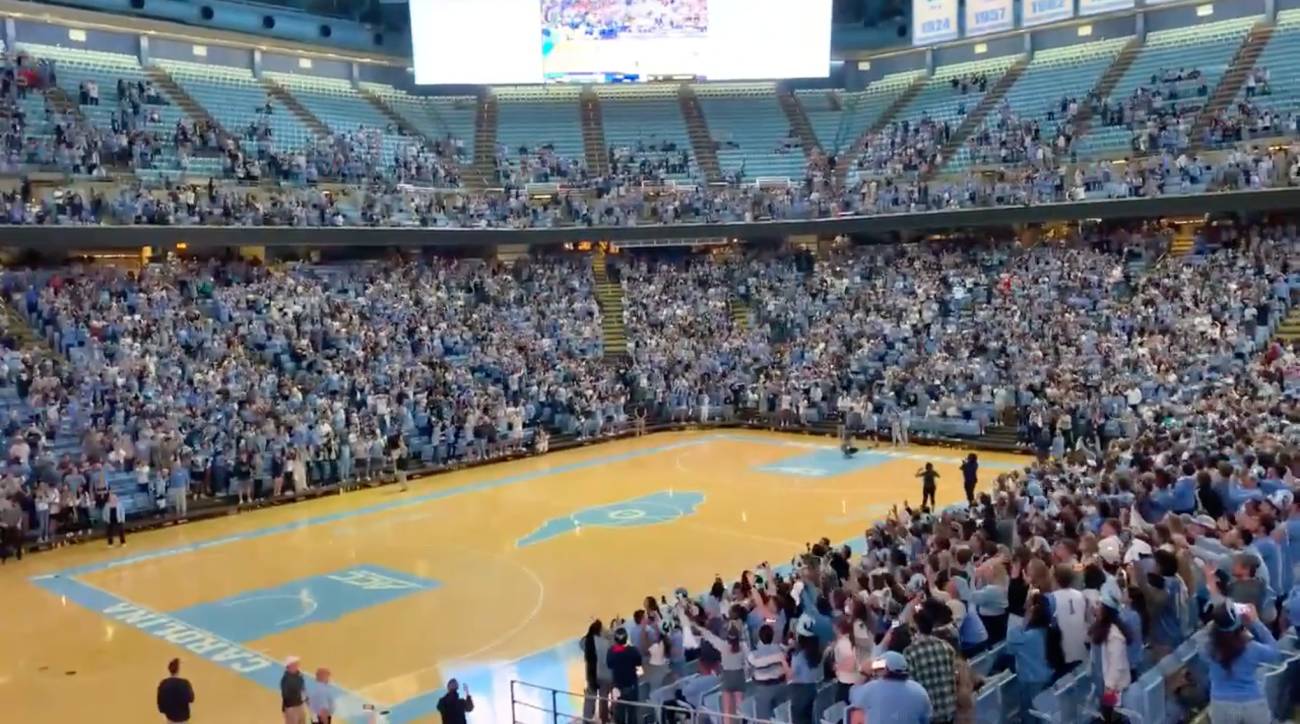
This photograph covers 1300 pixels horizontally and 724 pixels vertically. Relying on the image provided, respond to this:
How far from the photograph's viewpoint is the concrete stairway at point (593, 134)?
42.4 meters

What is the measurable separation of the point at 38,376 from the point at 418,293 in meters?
12.1

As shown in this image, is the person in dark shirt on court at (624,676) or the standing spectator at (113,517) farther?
the standing spectator at (113,517)

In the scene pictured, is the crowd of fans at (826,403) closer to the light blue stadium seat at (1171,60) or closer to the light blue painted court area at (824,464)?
the light blue painted court area at (824,464)

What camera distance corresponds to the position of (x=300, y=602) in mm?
15258

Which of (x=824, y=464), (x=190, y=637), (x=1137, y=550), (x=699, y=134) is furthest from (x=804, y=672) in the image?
(x=699, y=134)

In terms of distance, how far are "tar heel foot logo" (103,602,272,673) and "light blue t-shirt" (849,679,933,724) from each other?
9306mm

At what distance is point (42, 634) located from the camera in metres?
14.3

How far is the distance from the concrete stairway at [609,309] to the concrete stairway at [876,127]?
9.77 meters

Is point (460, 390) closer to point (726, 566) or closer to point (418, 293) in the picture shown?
point (418, 293)

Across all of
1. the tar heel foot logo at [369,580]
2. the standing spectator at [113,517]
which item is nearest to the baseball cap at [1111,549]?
the tar heel foot logo at [369,580]

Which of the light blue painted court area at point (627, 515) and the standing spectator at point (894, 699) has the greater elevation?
the standing spectator at point (894, 699)

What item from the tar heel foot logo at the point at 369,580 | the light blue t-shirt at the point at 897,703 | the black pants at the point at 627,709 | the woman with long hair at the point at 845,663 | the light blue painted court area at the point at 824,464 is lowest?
the light blue painted court area at the point at 824,464

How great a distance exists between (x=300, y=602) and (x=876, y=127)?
35121mm

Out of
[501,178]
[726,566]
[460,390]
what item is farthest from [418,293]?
[726,566]
